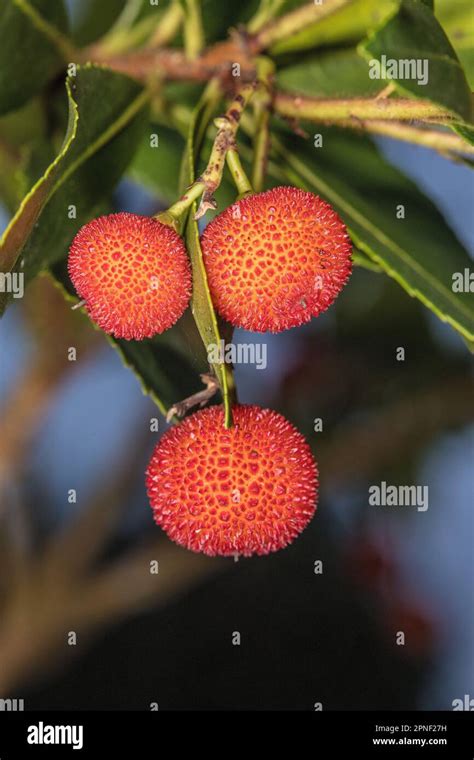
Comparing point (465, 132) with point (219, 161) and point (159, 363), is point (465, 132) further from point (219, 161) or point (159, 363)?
point (159, 363)

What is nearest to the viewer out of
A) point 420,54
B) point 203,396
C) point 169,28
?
point 420,54

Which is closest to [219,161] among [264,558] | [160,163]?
[160,163]

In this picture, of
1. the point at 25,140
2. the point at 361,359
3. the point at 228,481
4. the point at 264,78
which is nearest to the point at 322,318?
the point at 361,359

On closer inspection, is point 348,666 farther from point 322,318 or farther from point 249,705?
point 322,318

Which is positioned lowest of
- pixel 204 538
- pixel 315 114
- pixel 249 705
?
pixel 249 705

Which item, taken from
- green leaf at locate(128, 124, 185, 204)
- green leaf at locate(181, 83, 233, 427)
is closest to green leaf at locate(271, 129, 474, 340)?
green leaf at locate(128, 124, 185, 204)

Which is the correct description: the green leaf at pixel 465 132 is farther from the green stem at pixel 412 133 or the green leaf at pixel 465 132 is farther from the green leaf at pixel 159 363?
the green leaf at pixel 159 363
